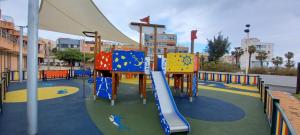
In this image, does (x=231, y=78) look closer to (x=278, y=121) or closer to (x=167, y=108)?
(x=167, y=108)

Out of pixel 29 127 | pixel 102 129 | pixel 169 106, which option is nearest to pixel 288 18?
pixel 169 106

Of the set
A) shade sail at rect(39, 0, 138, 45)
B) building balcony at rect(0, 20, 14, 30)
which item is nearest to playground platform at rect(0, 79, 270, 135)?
shade sail at rect(39, 0, 138, 45)

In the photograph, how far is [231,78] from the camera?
15117 mm

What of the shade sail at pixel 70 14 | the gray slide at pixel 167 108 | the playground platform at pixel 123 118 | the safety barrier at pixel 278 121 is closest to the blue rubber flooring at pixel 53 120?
the playground platform at pixel 123 118

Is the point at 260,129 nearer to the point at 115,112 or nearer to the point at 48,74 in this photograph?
the point at 115,112

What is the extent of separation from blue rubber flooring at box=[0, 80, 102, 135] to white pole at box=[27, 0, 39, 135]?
467 millimetres

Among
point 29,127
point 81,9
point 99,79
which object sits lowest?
point 29,127

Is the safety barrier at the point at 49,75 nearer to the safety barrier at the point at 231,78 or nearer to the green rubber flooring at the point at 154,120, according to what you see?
the green rubber flooring at the point at 154,120

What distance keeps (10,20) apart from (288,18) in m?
31.7

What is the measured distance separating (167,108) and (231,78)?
12052mm

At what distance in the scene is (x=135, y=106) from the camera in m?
6.70

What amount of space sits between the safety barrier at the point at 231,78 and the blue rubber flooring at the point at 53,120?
12.8 m

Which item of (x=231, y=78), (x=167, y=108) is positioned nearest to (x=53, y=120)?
(x=167, y=108)

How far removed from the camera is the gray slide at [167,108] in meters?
4.09
